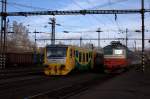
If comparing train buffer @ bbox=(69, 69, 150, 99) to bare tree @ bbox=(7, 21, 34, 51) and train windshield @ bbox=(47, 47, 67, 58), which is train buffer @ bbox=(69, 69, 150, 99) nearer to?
train windshield @ bbox=(47, 47, 67, 58)

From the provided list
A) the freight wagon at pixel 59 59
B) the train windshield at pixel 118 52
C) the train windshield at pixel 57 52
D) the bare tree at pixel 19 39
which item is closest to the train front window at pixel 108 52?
the train windshield at pixel 118 52

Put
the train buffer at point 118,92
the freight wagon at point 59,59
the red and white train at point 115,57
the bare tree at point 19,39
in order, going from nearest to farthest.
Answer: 1. the train buffer at point 118,92
2. the freight wagon at point 59,59
3. the red and white train at point 115,57
4. the bare tree at point 19,39

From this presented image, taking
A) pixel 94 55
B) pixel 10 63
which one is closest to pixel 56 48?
pixel 94 55

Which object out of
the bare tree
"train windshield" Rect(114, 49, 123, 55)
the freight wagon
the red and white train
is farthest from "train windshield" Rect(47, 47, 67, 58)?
the bare tree

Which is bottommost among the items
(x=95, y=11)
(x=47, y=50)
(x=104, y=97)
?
(x=104, y=97)

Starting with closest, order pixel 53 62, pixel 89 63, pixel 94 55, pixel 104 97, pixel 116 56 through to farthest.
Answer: pixel 104 97, pixel 53 62, pixel 116 56, pixel 89 63, pixel 94 55

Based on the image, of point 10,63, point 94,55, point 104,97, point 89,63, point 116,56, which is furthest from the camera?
point 10,63

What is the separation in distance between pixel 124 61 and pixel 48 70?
34.0ft

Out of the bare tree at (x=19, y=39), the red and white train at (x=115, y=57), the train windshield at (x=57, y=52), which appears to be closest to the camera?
the train windshield at (x=57, y=52)

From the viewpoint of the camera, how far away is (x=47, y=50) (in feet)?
109

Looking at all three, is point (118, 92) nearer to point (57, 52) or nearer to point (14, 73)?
point (57, 52)

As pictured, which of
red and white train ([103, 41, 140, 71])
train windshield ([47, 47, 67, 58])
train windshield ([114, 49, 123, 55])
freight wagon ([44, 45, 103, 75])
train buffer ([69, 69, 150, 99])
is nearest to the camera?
train buffer ([69, 69, 150, 99])

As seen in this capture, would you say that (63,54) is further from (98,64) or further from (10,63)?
(10,63)

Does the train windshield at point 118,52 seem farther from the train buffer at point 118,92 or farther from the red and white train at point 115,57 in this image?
the train buffer at point 118,92
